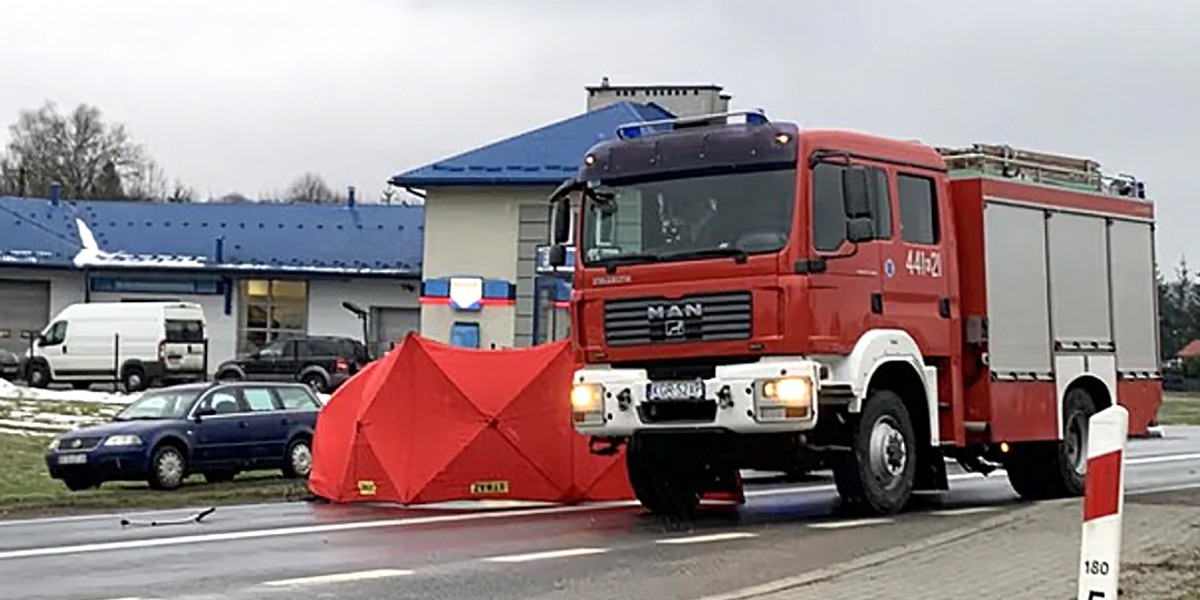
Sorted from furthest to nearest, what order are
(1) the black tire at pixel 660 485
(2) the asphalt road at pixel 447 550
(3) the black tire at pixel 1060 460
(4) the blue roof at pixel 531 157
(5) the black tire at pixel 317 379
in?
(5) the black tire at pixel 317 379 → (4) the blue roof at pixel 531 157 → (3) the black tire at pixel 1060 460 → (1) the black tire at pixel 660 485 → (2) the asphalt road at pixel 447 550

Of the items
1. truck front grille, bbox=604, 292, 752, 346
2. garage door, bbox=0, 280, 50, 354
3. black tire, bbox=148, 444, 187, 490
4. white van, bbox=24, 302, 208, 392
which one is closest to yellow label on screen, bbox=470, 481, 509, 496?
truck front grille, bbox=604, 292, 752, 346

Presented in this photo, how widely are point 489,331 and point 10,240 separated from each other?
72.7 feet

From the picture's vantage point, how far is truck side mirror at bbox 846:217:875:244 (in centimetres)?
1562

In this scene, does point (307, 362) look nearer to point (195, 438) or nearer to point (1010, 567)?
point (195, 438)

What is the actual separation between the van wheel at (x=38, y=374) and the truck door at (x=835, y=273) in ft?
128

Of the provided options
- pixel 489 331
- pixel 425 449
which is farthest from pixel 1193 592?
pixel 489 331

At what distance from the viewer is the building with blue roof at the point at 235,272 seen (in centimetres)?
6062

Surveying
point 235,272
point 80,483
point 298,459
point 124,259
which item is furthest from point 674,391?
point 124,259

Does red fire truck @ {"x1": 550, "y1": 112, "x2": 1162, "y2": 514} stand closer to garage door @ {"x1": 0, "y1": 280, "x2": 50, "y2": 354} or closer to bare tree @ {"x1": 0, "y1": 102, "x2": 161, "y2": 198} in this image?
garage door @ {"x1": 0, "y1": 280, "x2": 50, "y2": 354}

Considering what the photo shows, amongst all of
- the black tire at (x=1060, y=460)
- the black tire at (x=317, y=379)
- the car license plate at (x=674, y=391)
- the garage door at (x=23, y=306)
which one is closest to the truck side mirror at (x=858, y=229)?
the car license plate at (x=674, y=391)

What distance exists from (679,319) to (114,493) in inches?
391

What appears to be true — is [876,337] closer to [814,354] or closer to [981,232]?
[814,354]

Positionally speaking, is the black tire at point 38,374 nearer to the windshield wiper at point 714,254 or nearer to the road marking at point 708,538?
the windshield wiper at point 714,254

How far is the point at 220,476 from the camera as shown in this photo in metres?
24.5
